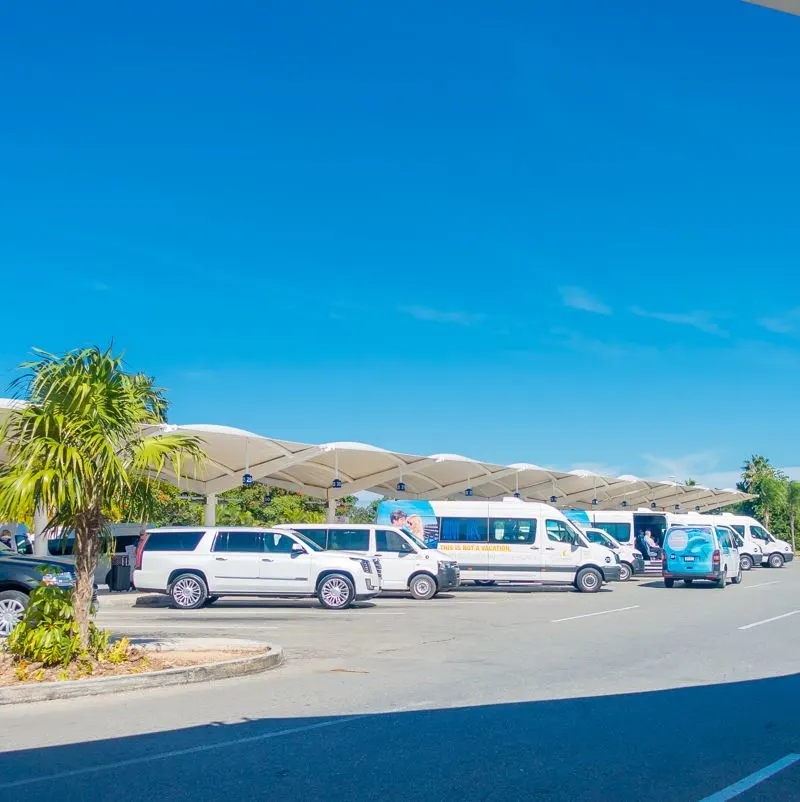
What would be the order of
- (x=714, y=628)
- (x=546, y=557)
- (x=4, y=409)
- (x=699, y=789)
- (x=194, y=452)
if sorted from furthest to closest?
(x=546, y=557) < (x=4, y=409) < (x=714, y=628) < (x=194, y=452) < (x=699, y=789)

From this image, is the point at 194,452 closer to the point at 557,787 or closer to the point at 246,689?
the point at 246,689

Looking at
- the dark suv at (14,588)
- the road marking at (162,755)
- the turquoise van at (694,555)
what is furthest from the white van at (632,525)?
the road marking at (162,755)

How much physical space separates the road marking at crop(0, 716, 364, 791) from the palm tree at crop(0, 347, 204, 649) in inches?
130

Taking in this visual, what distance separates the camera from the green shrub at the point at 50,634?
9.61 meters

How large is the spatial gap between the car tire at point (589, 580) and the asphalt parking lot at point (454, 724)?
11.7 meters

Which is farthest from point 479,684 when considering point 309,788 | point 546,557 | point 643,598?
point 546,557

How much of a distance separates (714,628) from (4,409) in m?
17.9

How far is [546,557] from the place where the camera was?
26.8 metres

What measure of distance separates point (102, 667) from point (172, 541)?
440 inches

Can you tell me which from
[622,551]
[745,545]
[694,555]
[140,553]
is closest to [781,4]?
[140,553]

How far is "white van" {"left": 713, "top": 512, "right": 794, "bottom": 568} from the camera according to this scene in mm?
44656

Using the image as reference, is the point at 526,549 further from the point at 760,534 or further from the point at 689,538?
the point at 760,534

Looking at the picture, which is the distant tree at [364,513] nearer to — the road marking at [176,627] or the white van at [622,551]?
the white van at [622,551]

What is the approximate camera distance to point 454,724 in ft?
25.8
